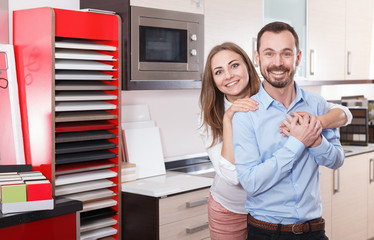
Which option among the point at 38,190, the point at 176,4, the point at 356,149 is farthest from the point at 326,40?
the point at 38,190

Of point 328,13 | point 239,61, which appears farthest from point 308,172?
point 328,13

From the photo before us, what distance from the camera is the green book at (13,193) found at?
1.99 metres

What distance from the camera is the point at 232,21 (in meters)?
3.39

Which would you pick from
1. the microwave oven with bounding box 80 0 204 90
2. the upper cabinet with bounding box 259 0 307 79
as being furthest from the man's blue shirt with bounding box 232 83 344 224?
the upper cabinet with bounding box 259 0 307 79

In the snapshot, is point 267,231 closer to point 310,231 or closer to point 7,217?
point 310,231

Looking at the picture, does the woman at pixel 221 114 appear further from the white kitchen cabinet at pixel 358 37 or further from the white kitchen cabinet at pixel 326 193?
the white kitchen cabinet at pixel 358 37

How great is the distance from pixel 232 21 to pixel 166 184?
118 centimetres

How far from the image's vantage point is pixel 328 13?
4.35m

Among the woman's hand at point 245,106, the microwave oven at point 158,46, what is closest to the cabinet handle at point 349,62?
the microwave oven at point 158,46

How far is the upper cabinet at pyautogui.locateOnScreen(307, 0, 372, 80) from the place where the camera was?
4.21m

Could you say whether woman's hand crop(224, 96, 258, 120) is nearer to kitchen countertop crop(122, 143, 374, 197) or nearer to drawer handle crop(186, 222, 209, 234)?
kitchen countertop crop(122, 143, 374, 197)

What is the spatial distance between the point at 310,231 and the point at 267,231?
0.15 m

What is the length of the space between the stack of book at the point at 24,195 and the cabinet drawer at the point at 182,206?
0.76 m

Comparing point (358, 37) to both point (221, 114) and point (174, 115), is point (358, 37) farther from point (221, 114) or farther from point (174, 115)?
point (221, 114)
